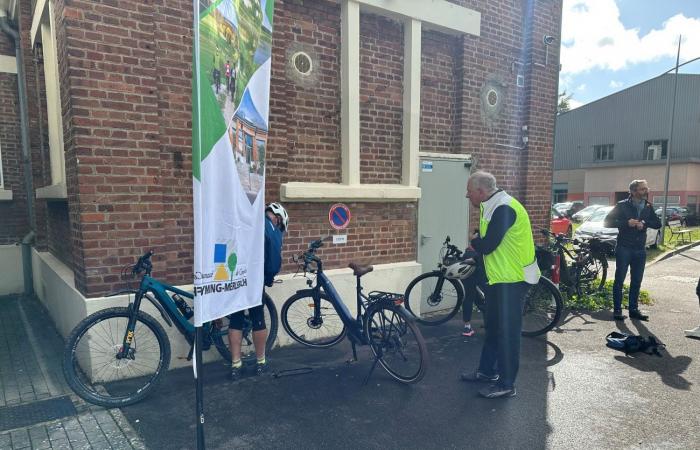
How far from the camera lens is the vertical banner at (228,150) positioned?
2416 mm

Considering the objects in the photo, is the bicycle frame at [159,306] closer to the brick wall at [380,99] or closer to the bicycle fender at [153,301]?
the bicycle fender at [153,301]

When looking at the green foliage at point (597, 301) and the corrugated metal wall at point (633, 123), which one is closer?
the green foliage at point (597, 301)

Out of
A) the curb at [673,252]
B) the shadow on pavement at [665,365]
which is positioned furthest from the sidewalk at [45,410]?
the curb at [673,252]

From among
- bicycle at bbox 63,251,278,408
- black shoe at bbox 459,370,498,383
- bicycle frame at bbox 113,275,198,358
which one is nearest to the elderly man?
black shoe at bbox 459,370,498,383

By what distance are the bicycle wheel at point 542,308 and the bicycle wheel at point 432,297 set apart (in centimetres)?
98

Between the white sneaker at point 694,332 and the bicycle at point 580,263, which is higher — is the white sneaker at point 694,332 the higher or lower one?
the lower one

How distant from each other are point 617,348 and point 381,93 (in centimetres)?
429

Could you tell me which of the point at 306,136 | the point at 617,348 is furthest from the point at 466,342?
the point at 306,136

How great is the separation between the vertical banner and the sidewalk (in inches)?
56.5

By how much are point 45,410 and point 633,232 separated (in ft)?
23.4

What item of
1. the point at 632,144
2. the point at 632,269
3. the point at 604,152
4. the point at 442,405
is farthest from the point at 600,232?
the point at 604,152

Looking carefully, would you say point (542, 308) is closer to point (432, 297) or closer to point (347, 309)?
point (432, 297)

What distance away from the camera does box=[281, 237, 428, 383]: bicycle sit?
4.17m

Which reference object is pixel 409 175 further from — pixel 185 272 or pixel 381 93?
pixel 185 272
